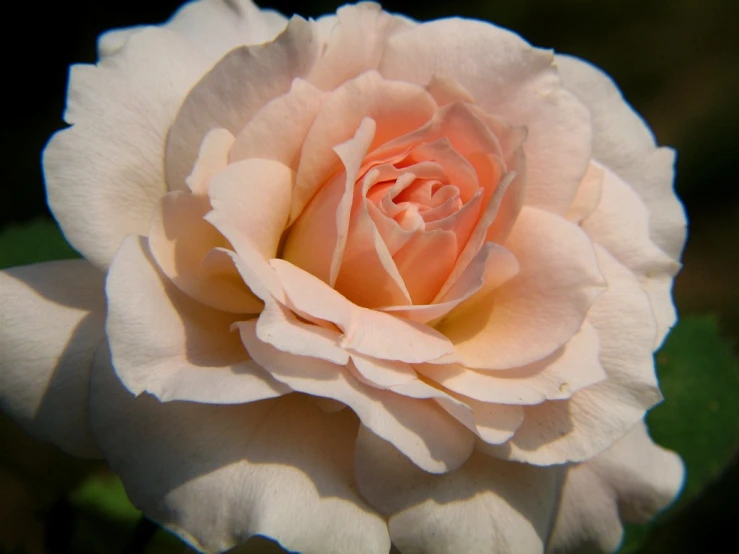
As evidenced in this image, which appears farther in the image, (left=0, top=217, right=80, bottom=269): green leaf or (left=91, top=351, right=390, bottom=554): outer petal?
(left=0, top=217, right=80, bottom=269): green leaf

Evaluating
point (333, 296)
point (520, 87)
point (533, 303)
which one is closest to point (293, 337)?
point (333, 296)

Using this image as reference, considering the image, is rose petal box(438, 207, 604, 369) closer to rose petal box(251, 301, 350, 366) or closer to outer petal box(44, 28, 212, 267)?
rose petal box(251, 301, 350, 366)

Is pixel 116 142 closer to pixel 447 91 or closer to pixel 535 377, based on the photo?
pixel 447 91

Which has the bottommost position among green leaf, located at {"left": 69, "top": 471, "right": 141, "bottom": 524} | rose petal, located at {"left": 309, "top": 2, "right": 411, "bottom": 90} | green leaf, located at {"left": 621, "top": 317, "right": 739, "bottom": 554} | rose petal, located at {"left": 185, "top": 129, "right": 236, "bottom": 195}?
green leaf, located at {"left": 69, "top": 471, "right": 141, "bottom": 524}

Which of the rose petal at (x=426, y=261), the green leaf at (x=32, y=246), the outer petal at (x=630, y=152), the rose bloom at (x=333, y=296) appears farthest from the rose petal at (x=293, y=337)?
the green leaf at (x=32, y=246)

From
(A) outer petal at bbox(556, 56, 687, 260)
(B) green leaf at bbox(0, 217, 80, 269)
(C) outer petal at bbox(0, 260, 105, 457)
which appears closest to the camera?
(C) outer petal at bbox(0, 260, 105, 457)

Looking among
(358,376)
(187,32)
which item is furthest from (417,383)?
(187,32)

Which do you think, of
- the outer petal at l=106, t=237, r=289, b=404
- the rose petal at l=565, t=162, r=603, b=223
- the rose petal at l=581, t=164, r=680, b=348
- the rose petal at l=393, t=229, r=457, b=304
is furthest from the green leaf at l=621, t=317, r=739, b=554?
the outer petal at l=106, t=237, r=289, b=404

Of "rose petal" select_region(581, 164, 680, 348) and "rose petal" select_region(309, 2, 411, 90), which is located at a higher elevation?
"rose petal" select_region(309, 2, 411, 90)
